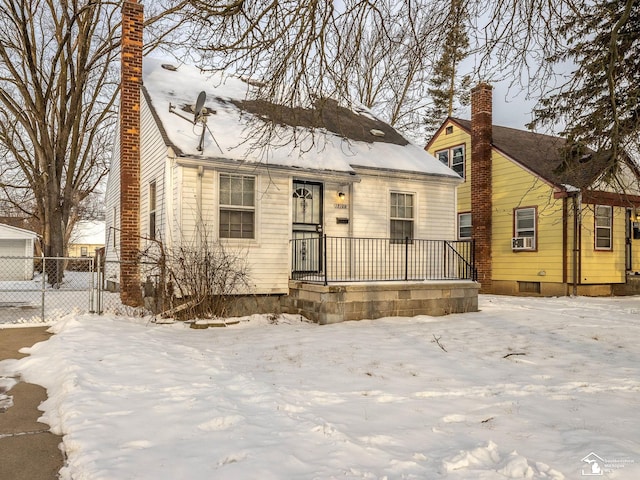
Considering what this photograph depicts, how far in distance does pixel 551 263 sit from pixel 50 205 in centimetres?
1774

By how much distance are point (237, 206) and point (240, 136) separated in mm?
1591

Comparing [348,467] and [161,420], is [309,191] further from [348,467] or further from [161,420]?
[348,467]

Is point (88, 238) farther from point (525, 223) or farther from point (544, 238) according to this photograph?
point (544, 238)

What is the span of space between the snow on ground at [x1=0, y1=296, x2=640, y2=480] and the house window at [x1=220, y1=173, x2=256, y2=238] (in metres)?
2.50

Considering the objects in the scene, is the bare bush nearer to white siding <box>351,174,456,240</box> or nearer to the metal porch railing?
the metal porch railing

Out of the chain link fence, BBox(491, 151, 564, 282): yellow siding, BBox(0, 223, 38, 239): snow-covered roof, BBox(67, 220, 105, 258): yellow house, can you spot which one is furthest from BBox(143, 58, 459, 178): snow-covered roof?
BBox(67, 220, 105, 258): yellow house

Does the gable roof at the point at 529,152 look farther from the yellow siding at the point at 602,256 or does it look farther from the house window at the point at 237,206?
the house window at the point at 237,206

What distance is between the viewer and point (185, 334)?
24.8ft

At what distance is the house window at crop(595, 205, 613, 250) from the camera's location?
14805 mm

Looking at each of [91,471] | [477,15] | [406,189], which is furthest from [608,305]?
[91,471]

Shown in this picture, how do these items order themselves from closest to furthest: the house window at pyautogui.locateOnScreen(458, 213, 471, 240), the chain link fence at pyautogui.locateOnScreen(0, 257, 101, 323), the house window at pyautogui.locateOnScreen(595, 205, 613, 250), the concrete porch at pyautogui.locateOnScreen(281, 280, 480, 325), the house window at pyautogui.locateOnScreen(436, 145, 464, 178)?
the chain link fence at pyautogui.locateOnScreen(0, 257, 101, 323), the concrete porch at pyautogui.locateOnScreen(281, 280, 480, 325), the house window at pyautogui.locateOnScreen(595, 205, 613, 250), the house window at pyautogui.locateOnScreen(458, 213, 471, 240), the house window at pyautogui.locateOnScreen(436, 145, 464, 178)

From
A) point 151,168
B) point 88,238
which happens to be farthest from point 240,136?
point 88,238

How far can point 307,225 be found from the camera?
10.4m

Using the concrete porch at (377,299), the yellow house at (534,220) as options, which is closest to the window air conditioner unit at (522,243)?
the yellow house at (534,220)
